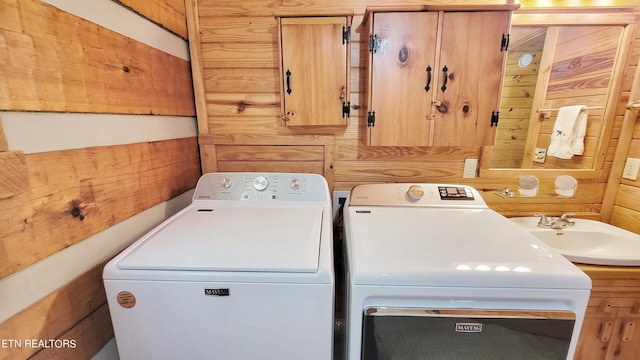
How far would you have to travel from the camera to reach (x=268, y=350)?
0.83 meters

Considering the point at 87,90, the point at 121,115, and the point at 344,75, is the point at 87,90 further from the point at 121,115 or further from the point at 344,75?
the point at 344,75

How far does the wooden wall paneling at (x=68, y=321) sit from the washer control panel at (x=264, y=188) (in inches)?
20.7

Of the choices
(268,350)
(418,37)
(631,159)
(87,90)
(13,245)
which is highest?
(418,37)

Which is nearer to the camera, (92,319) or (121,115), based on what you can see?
(92,319)

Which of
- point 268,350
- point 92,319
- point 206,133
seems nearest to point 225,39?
point 206,133

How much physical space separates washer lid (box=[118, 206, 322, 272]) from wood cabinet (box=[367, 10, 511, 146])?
0.65 meters

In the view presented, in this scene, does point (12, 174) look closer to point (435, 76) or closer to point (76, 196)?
point (76, 196)

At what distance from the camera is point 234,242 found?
0.92 meters

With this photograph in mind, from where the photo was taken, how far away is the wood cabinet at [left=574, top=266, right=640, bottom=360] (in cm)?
108

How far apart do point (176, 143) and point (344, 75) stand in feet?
3.11

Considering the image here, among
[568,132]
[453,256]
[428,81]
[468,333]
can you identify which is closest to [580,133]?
[568,132]

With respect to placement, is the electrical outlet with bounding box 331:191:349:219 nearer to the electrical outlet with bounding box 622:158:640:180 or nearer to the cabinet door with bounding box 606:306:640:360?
the cabinet door with bounding box 606:306:640:360

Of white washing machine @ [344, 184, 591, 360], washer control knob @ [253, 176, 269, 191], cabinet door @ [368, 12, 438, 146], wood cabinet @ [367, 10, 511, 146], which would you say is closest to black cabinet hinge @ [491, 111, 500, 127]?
wood cabinet @ [367, 10, 511, 146]

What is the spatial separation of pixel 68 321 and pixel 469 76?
1830 millimetres
